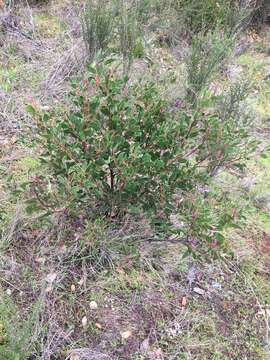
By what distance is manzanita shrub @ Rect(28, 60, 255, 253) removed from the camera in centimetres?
180

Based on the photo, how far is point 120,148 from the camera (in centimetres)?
190

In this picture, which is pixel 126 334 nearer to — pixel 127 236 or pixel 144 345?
pixel 144 345

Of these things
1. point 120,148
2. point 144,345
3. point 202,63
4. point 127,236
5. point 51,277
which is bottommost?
point 144,345

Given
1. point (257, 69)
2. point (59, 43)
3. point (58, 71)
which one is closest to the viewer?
point (58, 71)

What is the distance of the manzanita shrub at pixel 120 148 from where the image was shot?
1.80 metres

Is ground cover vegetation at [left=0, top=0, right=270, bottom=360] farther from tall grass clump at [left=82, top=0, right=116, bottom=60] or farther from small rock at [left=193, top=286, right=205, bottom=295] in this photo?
tall grass clump at [left=82, top=0, right=116, bottom=60]

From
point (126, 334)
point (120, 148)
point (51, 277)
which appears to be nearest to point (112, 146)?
point (120, 148)

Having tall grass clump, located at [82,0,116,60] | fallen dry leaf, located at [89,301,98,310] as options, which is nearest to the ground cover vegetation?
fallen dry leaf, located at [89,301,98,310]

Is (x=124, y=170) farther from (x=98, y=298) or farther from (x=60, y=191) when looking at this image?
Result: (x=98, y=298)

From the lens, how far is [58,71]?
349cm

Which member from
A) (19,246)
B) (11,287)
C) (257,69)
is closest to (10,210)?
(19,246)

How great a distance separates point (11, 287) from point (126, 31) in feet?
7.98

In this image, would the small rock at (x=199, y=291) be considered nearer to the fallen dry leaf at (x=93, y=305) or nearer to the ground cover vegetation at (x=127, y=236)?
the ground cover vegetation at (x=127, y=236)

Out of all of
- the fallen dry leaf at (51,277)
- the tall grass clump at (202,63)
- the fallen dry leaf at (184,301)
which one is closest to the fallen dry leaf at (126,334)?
the fallen dry leaf at (184,301)
